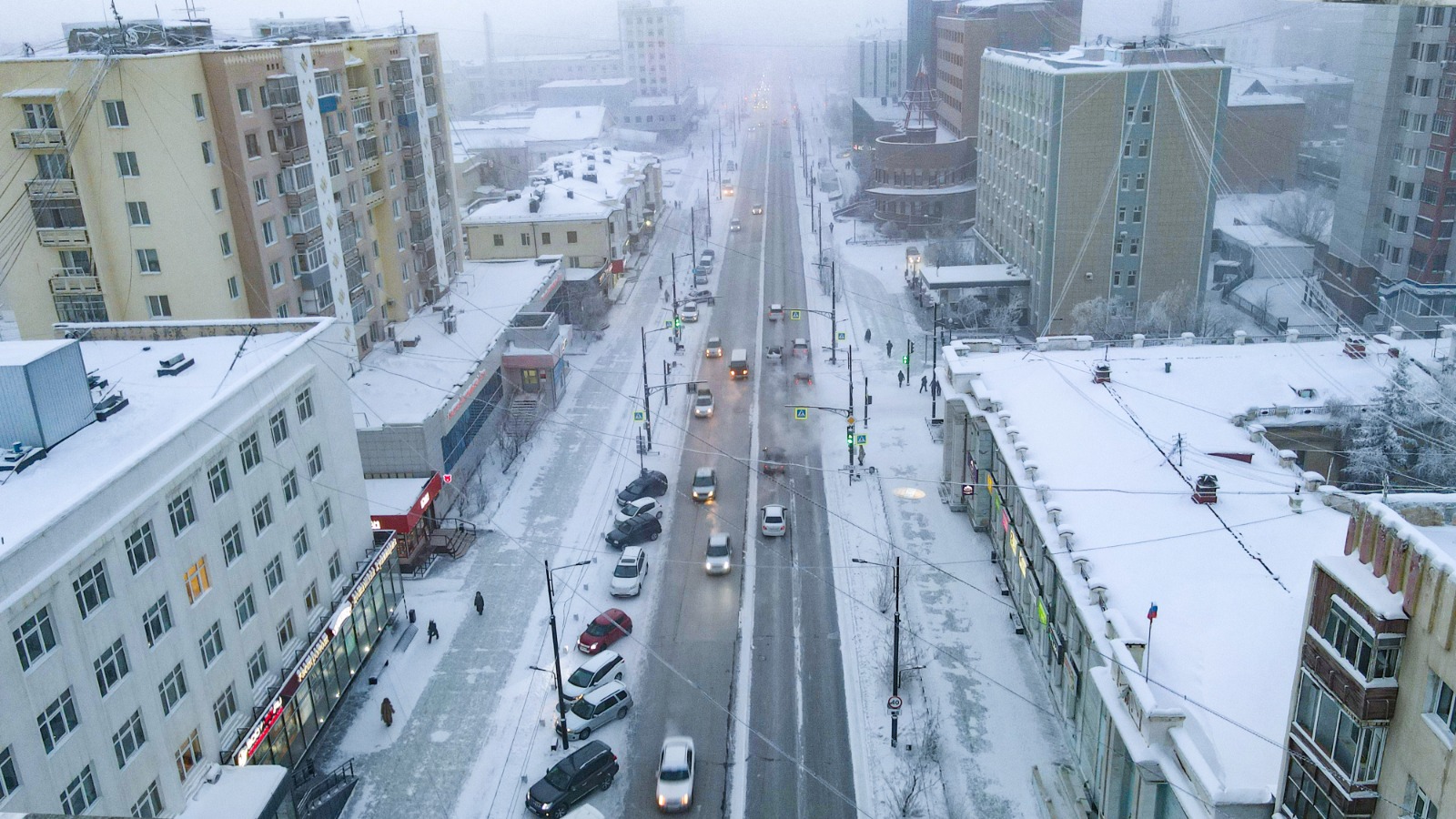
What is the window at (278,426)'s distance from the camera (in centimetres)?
3144

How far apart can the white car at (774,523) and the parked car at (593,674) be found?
11.4m

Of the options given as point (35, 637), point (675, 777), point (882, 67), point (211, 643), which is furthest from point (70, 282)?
point (882, 67)

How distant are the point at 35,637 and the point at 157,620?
4270mm

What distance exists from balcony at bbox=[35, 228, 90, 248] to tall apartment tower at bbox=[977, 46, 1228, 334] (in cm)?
5524

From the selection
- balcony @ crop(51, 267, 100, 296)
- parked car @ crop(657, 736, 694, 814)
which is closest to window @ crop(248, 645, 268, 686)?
parked car @ crop(657, 736, 694, 814)

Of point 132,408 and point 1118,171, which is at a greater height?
point 1118,171

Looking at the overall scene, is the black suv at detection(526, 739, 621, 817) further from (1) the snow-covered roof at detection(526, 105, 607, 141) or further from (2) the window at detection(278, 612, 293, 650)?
(1) the snow-covered roof at detection(526, 105, 607, 141)

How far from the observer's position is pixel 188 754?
2689cm

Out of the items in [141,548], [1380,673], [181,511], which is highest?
[1380,673]

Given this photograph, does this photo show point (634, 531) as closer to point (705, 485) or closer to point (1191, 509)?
point (705, 485)

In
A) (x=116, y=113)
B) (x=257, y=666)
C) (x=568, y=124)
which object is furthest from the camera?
(x=568, y=124)

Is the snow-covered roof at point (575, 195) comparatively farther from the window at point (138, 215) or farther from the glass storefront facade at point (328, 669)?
the glass storefront facade at point (328, 669)

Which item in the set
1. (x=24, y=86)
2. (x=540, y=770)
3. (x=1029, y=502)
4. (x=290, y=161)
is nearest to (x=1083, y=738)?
(x=1029, y=502)

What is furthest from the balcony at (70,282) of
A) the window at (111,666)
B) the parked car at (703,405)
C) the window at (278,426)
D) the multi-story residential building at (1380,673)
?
the multi-story residential building at (1380,673)
